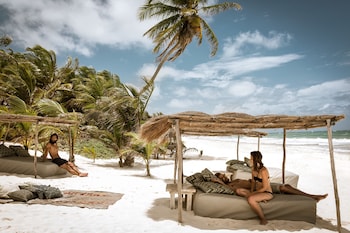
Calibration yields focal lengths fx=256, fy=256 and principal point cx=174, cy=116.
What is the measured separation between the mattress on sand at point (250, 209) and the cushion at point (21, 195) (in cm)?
323

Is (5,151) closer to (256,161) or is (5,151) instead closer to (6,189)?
(6,189)

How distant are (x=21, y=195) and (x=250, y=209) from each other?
Answer: 4.24 metres

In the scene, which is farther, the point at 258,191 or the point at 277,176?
the point at 277,176

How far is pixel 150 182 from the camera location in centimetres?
773

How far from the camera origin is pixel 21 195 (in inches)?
191

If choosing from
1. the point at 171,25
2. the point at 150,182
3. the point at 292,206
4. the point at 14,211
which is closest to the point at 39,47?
the point at 171,25

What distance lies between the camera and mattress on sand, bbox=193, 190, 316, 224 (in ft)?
14.5

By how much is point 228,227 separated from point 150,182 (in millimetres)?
3995

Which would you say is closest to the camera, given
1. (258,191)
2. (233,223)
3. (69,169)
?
(233,223)

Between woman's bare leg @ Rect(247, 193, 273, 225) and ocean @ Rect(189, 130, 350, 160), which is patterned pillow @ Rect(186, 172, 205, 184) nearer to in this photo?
woman's bare leg @ Rect(247, 193, 273, 225)

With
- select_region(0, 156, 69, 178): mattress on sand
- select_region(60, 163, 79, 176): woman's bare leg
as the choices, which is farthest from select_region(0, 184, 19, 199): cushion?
select_region(60, 163, 79, 176): woman's bare leg

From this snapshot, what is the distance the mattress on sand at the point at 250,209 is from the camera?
4414 millimetres

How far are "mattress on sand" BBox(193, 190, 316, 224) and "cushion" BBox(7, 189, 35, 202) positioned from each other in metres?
3.23

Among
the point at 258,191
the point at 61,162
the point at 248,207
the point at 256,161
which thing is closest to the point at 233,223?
the point at 248,207
